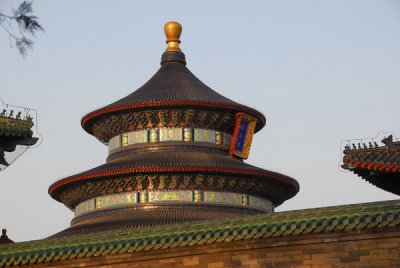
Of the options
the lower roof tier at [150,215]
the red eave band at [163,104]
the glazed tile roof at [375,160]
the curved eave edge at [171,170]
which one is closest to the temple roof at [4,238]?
the lower roof tier at [150,215]

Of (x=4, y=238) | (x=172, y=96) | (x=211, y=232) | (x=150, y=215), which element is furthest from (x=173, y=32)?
(x=211, y=232)

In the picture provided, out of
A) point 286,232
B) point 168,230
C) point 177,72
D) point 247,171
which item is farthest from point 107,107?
point 286,232

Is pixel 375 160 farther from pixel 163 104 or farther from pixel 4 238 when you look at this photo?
pixel 4 238

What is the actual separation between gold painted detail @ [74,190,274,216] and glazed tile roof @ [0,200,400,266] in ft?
30.7

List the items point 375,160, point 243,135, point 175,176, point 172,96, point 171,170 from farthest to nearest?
point 243,135, point 172,96, point 175,176, point 171,170, point 375,160

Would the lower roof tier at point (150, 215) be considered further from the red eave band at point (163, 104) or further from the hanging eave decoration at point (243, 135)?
the red eave band at point (163, 104)

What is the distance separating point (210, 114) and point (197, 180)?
3783 mm

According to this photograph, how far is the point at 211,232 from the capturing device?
79.3 feet

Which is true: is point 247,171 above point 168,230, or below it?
above

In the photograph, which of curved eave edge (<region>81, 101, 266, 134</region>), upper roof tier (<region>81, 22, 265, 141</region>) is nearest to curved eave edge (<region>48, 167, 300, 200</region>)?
upper roof tier (<region>81, 22, 265, 141</region>)

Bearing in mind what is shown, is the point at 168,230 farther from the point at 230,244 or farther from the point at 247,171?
the point at 247,171

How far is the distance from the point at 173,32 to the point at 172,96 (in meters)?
4.69

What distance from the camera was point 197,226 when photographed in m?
24.5

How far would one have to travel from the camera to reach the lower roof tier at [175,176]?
3566 cm
